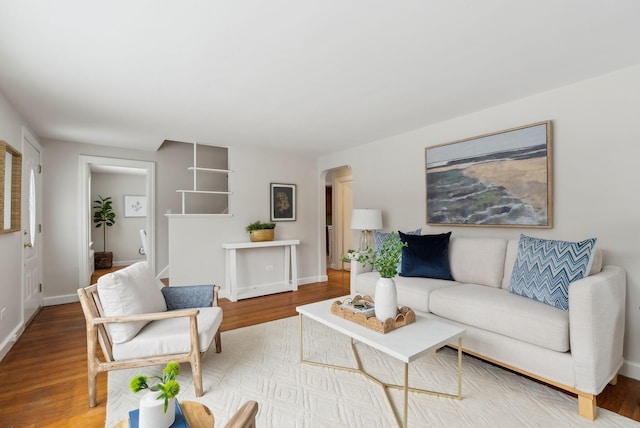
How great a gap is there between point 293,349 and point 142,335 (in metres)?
1.21

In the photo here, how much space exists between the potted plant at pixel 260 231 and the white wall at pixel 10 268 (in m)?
2.59

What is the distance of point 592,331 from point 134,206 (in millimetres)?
8426

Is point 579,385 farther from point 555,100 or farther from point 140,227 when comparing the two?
point 140,227

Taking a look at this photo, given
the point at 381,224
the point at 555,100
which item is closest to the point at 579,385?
the point at 555,100

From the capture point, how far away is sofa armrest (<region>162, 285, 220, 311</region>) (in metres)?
2.60

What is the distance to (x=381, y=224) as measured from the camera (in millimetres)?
4105

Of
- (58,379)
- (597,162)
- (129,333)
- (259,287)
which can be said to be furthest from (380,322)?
(259,287)

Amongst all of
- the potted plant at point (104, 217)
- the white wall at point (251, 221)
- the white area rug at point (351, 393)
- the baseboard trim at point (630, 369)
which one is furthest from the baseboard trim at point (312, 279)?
the potted plant at point (104, 217)

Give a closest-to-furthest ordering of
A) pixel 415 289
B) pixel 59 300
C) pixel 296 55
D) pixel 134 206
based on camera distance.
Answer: pixel 296 55
pixel 415 289
pixel 59 300
pixel 134 206

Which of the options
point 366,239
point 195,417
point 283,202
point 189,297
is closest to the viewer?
point 195,417

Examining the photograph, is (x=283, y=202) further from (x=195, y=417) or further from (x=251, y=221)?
(x=195, y=417)

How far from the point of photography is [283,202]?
5.24m

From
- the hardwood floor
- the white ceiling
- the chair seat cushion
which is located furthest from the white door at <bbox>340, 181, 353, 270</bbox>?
the chair seat cushion

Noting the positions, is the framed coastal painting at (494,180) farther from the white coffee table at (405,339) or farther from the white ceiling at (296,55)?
the white coffee table at (405,339)
